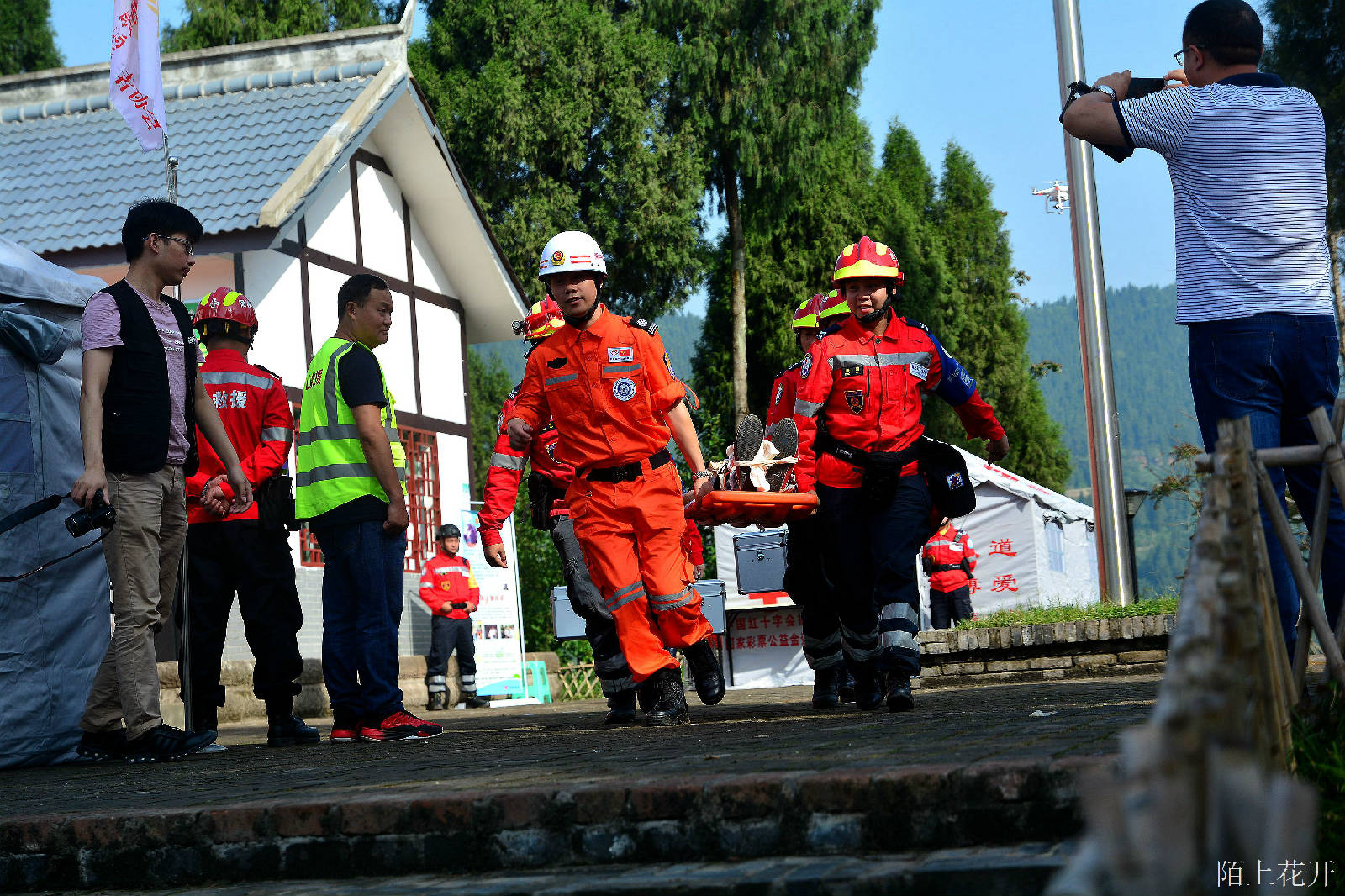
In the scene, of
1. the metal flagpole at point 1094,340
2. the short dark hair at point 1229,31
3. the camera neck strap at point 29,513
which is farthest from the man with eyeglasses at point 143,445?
the metal flagpole at point 1094,340

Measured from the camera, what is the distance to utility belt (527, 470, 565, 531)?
29.8 ft

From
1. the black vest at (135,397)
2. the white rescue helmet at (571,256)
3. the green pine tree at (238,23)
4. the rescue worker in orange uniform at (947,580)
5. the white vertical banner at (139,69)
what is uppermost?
the green pine tree at (238,23)

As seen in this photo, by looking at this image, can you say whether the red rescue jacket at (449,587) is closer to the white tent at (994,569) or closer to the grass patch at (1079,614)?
the white tent at (994,569)

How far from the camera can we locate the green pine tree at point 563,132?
34.0m

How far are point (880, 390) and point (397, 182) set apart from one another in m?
16.4

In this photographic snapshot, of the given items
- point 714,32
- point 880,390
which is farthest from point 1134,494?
point 714,32

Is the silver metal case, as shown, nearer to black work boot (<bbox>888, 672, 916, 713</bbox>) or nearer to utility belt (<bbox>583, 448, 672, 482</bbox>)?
utility belt (<bbox>583, 448, 672, 482</bbox>)

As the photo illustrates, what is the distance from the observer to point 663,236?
35031 millimetres

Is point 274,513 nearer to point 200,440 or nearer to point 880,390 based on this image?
point 200,440

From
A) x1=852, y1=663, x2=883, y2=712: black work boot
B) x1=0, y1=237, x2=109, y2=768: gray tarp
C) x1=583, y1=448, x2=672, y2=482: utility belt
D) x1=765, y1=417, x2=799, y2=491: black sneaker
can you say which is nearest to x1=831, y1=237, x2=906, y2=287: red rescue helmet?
x1=765, y1=417, x2=799, y2=491: black sneaker

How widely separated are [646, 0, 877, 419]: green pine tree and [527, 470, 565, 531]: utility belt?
27821 millimetres

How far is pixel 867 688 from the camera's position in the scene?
25.9 feet

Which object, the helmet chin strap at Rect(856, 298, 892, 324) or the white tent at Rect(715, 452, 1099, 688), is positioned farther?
the white tent at Rect(715, 452, 1099, 688)

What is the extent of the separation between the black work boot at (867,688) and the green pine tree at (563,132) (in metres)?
26.2
